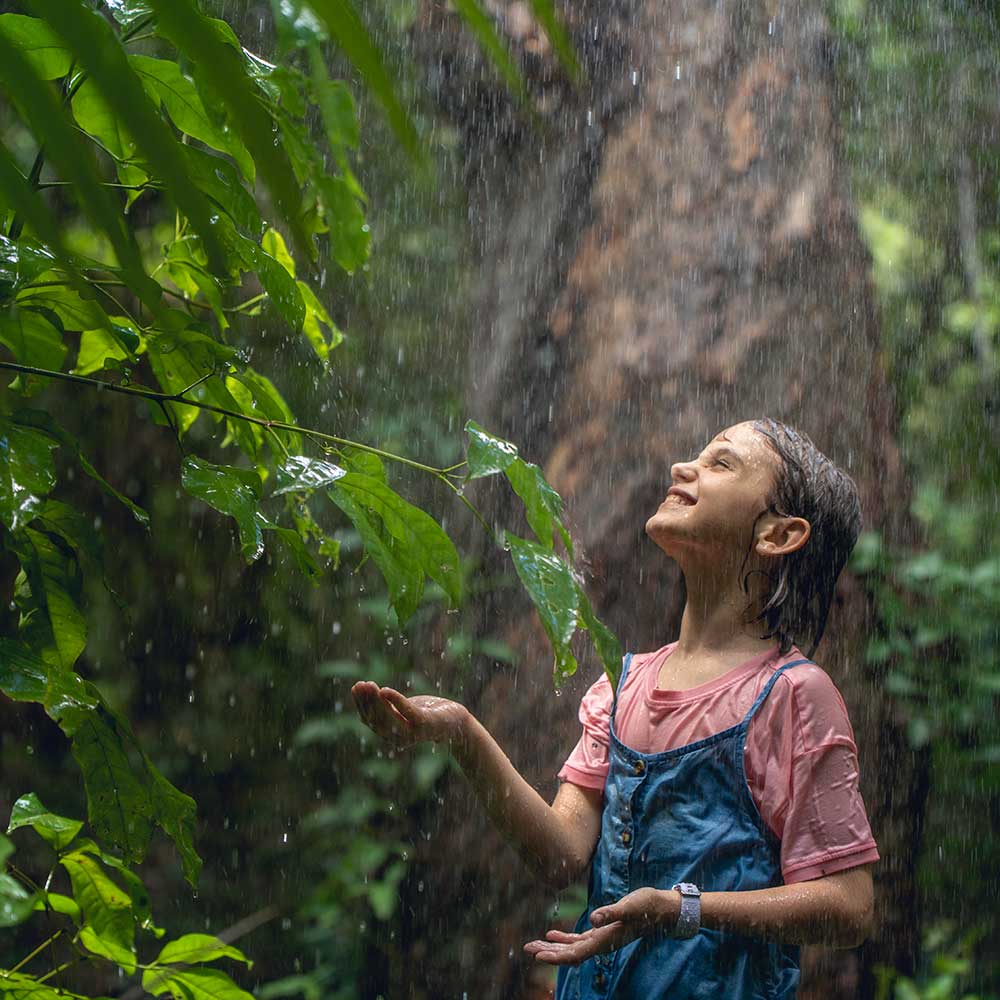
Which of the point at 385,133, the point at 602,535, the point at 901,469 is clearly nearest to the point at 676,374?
the point at 602,535

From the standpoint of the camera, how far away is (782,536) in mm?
1296

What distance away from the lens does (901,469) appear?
2.50 metres

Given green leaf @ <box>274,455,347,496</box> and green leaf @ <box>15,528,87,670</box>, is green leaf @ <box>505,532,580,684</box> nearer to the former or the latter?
green leaf @ <box>274,455,347,496</box>

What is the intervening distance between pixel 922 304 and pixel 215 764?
282 cm

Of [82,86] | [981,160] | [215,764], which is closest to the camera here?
[82,86]

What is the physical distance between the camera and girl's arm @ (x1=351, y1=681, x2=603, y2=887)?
1.16 meters

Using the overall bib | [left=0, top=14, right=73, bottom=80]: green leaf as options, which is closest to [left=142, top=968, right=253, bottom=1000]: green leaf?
the overall bib

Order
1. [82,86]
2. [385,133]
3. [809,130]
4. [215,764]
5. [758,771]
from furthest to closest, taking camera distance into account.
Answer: [385,133]
[215,764]
[809,130]
[758,771]
[82,86]

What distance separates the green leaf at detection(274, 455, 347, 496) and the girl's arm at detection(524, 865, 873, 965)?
49 cm

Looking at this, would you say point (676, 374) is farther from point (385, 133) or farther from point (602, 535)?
point (385, 133)

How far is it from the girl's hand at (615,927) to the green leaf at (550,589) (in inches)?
11.7

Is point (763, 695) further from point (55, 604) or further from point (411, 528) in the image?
point (55, 604)

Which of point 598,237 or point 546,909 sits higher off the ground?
point 598,237

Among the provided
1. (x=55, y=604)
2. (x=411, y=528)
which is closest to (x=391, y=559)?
(x=411, y=528)
